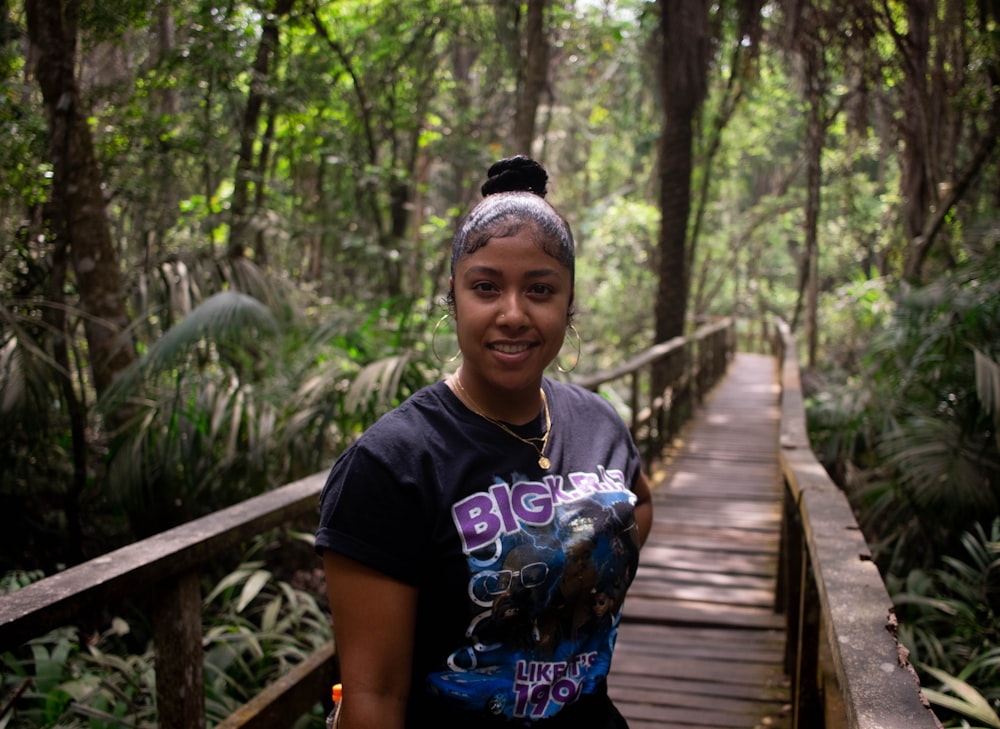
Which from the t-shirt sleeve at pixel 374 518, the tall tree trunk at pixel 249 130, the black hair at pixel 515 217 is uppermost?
the tall tree trunk at pixel 249 130

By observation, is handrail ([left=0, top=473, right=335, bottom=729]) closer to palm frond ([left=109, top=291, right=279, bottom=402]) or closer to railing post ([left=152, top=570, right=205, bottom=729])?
railing post ([left=152, top=570, right=205, bottom=729])

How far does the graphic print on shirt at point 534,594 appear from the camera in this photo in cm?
142

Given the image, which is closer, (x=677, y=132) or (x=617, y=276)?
(x=677, y=132)

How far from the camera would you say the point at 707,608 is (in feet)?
14.1

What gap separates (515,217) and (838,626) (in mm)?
1035

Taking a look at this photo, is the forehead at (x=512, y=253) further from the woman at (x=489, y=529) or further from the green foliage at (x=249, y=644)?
the green foliage at (x=249, y=644)

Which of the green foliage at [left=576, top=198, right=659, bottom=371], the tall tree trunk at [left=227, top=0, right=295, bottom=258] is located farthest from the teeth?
the green foliage at [left=576, top=198, right=659, bottom=371]

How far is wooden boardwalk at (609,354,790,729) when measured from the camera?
10.6ft

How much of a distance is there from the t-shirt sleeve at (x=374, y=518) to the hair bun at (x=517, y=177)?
64cm

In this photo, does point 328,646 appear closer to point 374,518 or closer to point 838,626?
point 374,518

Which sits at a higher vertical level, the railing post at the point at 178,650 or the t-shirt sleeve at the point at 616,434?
the t-shirt sleeve at the point at 616,434

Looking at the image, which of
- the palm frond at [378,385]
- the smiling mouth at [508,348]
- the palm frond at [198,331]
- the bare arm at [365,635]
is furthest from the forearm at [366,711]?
the palm frond at [198,331]

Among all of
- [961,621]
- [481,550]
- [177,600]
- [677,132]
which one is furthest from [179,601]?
[677,132]

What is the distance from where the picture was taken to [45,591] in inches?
64.0
